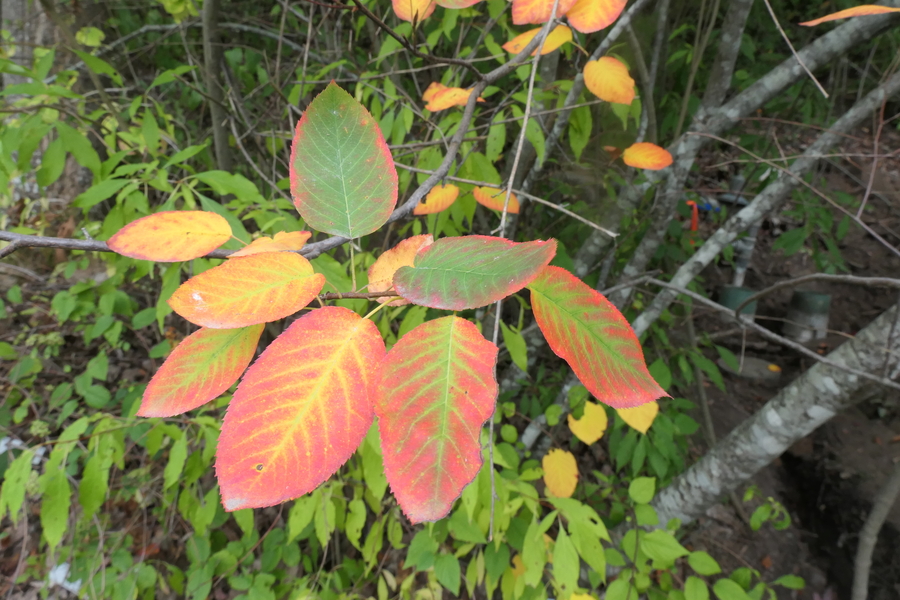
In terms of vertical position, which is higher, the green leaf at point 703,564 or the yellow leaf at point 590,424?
the yellow leaf at point 590,424

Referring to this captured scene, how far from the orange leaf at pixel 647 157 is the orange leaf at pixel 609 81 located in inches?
10.5

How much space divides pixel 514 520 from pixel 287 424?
1108 millimetres

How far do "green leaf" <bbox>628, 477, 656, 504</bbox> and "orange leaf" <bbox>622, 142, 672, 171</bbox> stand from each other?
2.66 feet

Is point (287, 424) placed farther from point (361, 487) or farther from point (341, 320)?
Answer: point (361, 487)

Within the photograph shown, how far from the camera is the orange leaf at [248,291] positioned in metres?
0.33

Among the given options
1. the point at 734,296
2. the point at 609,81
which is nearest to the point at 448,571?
the point at 609,81

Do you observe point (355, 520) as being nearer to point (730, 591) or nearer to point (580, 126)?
point (730, 591)

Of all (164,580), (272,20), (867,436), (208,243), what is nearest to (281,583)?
(164,580)

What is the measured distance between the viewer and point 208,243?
1.44ft

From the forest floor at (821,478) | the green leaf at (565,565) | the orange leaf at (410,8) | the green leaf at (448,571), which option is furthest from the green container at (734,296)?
the orange leaf at (410,8)

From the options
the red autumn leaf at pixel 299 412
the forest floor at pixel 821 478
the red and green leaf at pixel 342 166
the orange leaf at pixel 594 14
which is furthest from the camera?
the forest floor at pixel 821 478

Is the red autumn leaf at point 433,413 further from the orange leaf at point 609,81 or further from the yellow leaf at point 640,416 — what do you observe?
the yellow leaf at point 640,416

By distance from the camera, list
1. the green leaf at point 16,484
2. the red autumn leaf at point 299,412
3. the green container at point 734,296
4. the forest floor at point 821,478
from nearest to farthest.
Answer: the red autumn leaf at point 299,412 → the green leaf at point 16,484 → the forest floor at point 821,478 → the green container at point 734,296

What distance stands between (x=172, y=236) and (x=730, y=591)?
4.68ft
